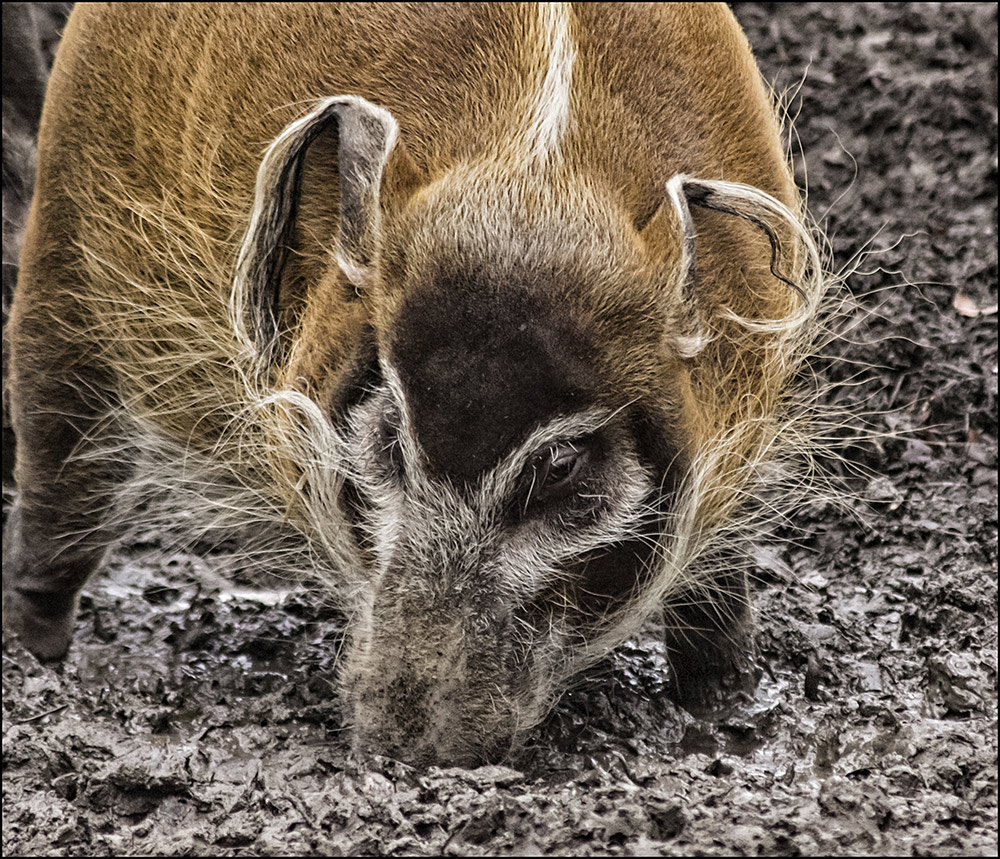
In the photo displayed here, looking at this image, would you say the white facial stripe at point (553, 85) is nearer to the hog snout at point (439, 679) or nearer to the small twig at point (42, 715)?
the hog snout at point (439, 679)

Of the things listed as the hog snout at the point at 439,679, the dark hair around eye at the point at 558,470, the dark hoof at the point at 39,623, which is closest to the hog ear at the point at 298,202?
the dark hair around eye at the point at 558,470

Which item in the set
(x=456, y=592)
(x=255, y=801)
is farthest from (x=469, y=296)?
(x=255, y=801)

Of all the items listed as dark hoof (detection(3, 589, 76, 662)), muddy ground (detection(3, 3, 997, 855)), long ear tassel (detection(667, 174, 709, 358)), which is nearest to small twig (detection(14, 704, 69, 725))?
muddy ground (detection(3, 3, 997, 855))

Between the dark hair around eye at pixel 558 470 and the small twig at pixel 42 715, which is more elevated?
the dark hair around eye at pixel 558 470

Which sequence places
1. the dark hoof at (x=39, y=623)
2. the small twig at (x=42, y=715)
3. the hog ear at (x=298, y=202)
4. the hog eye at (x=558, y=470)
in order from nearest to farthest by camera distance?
the hog eye at (x=558, y=470), the hog ear at (x=298, y=202), the small twig at (x=42, y=715), the dark hoof at (x=39, y=623)

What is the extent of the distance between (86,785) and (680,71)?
2.03m

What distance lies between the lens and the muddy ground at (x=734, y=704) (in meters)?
2.26

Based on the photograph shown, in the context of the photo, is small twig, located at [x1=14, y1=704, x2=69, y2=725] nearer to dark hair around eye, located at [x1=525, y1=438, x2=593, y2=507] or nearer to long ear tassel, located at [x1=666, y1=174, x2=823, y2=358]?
dark hair around eye, located at [x1=525, y1=438, x2=593, y2=507]

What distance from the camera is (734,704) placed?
313 centimetres

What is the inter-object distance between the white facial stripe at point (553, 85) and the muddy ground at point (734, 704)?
0.91 metres

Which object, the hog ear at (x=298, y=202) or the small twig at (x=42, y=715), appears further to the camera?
the small twig at (x=42, y=715)

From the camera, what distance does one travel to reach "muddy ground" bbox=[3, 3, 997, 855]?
226 centimetres

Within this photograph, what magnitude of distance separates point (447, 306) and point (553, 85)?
0.59 meters

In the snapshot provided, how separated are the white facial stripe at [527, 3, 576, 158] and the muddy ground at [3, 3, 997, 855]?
912 millimetres
